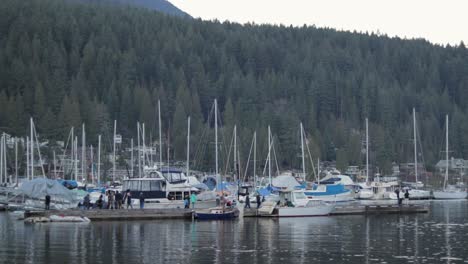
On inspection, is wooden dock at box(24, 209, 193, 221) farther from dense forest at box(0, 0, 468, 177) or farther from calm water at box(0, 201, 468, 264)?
dense forest at box(0, 0, 468, 177)

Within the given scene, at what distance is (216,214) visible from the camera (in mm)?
60875

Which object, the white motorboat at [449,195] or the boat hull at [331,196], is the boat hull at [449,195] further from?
the boat hull at [331,196]

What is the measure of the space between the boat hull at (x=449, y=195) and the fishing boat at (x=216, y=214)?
5730 centimetres

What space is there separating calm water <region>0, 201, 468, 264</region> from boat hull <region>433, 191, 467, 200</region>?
172 ft

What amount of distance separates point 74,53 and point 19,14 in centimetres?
2102

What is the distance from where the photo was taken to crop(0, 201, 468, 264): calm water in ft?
125

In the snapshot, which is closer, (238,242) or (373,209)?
(238,242)

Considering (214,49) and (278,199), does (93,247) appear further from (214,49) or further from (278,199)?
(214,49)

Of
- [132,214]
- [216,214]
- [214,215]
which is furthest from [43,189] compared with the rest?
[216,214]

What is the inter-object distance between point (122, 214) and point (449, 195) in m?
63.5

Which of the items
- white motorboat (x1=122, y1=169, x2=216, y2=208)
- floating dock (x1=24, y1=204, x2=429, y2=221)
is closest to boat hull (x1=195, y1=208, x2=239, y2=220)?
floating dock (x1=24, y1=204, x2=429, y2=221)

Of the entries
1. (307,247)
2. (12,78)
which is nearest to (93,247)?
(307,247)

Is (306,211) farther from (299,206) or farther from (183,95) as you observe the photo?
(183,95)

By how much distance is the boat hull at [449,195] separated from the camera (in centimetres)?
11225
